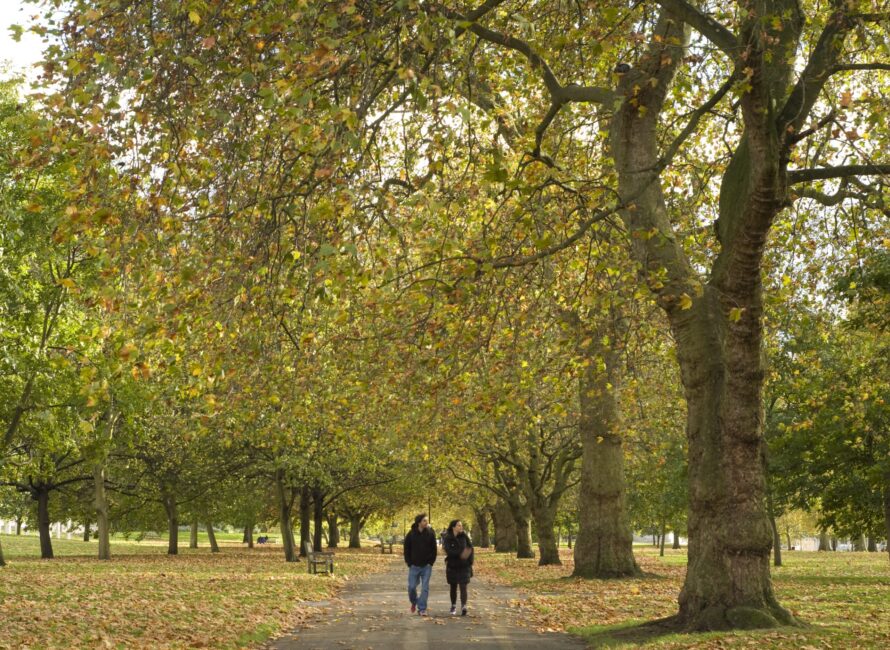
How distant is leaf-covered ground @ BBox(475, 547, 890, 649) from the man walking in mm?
1961

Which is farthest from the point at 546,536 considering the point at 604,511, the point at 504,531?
the point at 504,531

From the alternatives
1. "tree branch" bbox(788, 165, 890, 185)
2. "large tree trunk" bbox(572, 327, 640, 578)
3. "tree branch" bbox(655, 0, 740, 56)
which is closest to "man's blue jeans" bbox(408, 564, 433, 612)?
"large tree trunk" bbox(572, 327, 640, 578)

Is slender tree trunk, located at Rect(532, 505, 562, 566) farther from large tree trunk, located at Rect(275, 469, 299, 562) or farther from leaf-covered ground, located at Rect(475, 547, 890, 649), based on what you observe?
large tree trunk, located at Rect(275, 469, 299, 562)

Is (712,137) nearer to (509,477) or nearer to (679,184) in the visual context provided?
(679,184)

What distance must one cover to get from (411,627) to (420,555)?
2.29 metres

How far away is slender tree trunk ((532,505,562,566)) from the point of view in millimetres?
32562

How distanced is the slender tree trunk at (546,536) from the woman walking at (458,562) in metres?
17.1

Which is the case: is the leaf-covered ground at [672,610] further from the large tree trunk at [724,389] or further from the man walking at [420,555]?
the man walking at [420,555]

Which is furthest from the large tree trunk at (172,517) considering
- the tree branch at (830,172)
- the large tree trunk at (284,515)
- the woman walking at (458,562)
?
the tree branch at (830,172)

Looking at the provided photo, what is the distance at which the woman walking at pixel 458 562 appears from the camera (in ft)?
51.2

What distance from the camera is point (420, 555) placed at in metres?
15.8

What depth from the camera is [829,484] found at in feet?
83.1

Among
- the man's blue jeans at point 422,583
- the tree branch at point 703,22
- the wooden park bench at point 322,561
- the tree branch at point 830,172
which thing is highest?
the tree branch at point 703,22

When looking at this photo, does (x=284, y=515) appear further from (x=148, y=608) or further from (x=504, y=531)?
(x=504, y=531)
